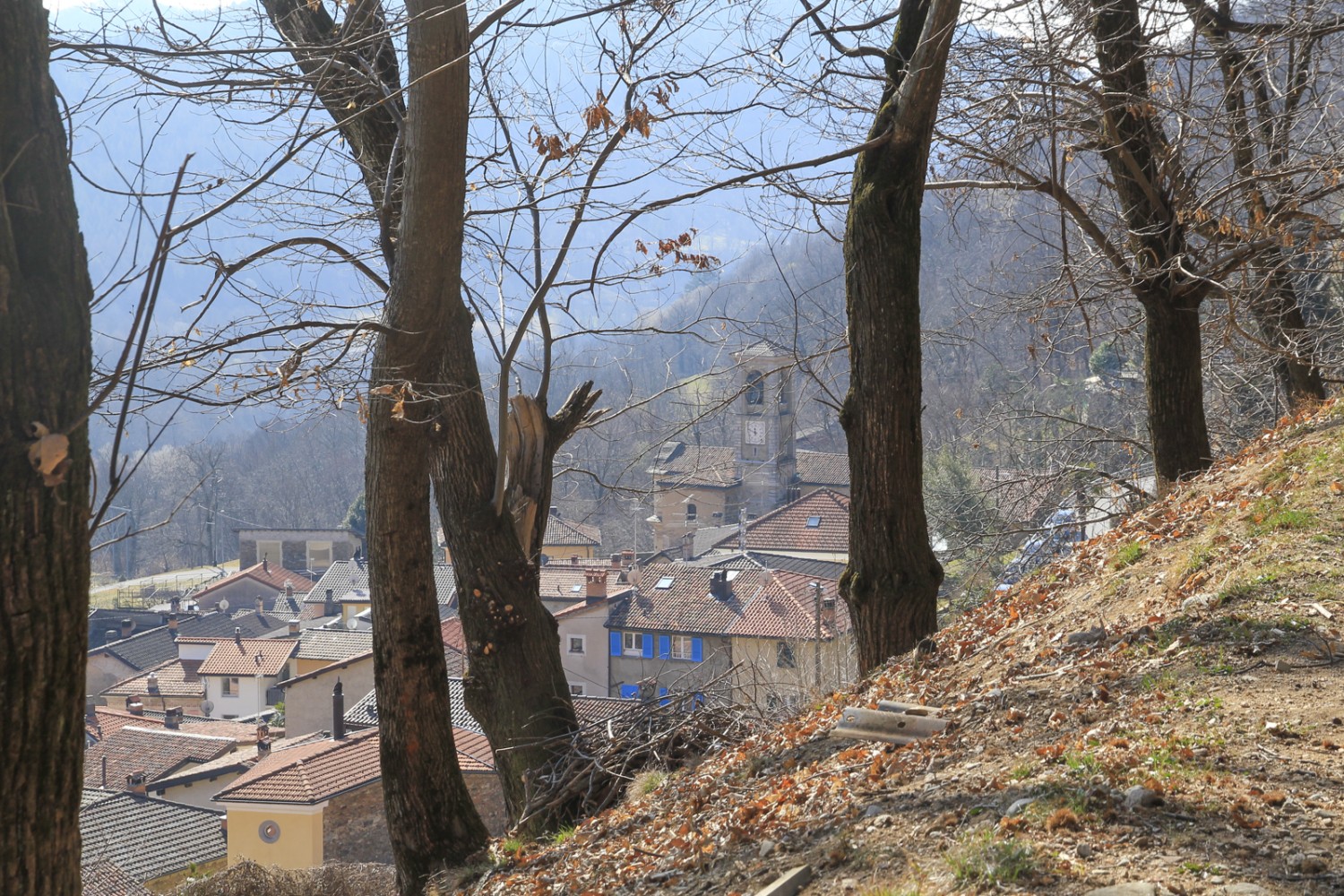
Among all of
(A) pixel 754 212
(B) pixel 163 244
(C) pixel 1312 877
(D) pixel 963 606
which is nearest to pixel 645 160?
(A) pixel 754 212

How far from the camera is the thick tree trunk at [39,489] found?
117 inches

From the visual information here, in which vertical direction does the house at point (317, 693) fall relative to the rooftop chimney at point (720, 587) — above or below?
below

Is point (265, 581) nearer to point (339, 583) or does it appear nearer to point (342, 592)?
point (339, 583)

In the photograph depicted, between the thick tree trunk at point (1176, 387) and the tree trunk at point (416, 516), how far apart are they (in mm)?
6025

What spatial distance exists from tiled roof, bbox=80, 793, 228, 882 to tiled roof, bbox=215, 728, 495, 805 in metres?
1.94

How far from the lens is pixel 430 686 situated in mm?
6621

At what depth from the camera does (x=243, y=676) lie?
41750 mm

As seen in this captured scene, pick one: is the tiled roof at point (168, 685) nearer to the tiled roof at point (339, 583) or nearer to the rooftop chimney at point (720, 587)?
the tiled roof at point (339, 583)

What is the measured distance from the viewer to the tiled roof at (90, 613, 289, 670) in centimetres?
4922

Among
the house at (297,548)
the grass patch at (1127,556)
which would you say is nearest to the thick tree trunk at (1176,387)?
the grass patch at (1127,556)

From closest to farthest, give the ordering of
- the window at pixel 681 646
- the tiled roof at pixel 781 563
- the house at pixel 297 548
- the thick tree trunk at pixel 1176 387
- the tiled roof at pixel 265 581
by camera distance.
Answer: the thick tree trunk at pixel 1176 387
the window at pixel 681 646
the tiled roof at pixel 781 563
the tiled roof at pixel 265 581
the house at pixel 297 548

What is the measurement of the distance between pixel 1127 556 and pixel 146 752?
1301 inches

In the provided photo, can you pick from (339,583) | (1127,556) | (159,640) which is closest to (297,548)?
(159,640)

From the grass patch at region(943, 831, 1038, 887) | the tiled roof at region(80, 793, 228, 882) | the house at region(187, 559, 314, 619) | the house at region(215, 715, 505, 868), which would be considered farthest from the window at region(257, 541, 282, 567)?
the grass patch at region(943, 831, 1038, 887)
